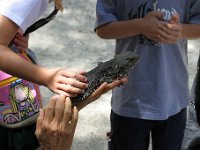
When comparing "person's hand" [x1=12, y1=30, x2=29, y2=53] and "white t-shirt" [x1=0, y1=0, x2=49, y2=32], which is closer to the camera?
"white t-shirt" [x1=0, y1=0, x2=49, y2=32]

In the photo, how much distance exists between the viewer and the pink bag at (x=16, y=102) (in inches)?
55.1

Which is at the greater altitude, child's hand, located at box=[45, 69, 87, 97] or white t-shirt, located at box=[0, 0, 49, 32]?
white t-shirt, located at box=[0, 0, 49, 32]

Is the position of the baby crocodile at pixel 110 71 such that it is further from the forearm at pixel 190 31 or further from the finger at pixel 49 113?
the forearm at pixel 190 31

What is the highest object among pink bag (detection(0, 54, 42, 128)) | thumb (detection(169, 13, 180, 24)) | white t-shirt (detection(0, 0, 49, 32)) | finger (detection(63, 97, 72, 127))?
white t-shirt (detection(0, 0, 49, 32))

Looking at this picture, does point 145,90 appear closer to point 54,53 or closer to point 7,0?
point 7,0

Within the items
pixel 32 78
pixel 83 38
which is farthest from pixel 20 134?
pixel 83 38

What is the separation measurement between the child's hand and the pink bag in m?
0.25

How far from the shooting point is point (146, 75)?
1645mm

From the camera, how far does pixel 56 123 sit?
1138 millimetres

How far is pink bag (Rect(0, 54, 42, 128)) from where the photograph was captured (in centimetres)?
140

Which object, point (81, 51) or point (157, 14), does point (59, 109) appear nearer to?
point (157, 14)

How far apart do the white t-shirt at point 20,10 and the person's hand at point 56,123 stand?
10.3 inches

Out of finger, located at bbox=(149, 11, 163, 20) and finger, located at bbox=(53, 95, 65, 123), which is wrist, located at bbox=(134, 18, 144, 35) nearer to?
finger, located at bbox=(149, 11, 163, 20)

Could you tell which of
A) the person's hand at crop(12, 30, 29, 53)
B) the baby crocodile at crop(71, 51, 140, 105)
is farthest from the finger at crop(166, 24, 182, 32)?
the person's hand at crop(12, 30, 29, 53)
